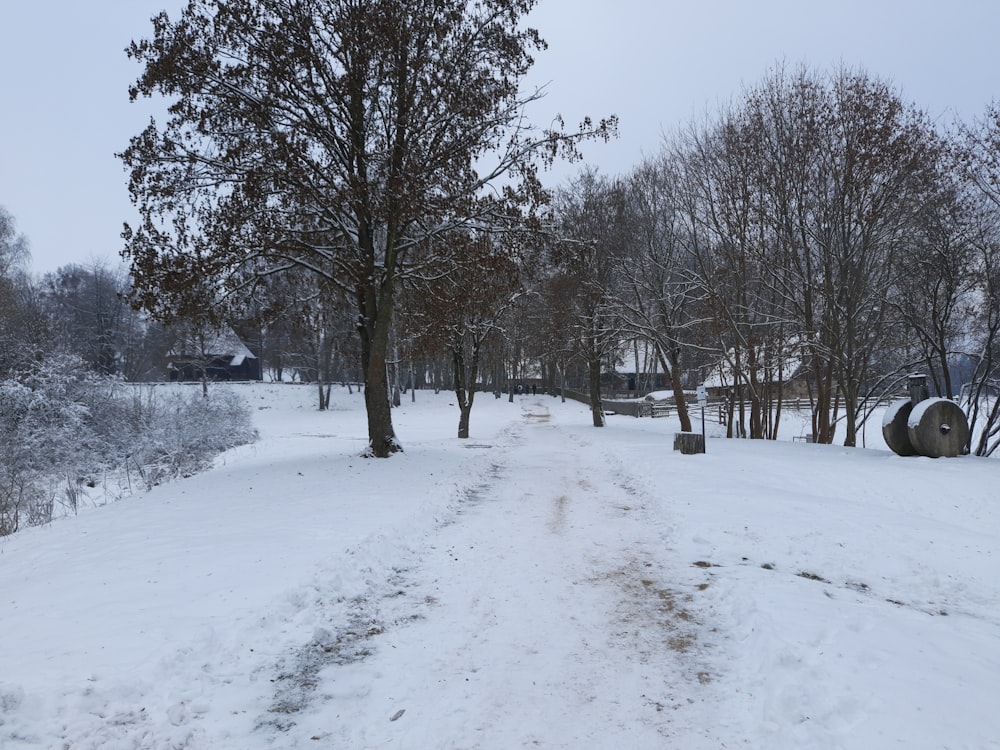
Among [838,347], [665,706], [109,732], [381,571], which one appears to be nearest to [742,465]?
[838,347]

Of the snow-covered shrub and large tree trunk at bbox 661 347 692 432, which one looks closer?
the snow-covered shrub

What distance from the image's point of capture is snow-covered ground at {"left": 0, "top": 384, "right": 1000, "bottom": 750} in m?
3.66

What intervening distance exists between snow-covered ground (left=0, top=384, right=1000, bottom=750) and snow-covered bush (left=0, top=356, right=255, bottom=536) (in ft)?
35.5

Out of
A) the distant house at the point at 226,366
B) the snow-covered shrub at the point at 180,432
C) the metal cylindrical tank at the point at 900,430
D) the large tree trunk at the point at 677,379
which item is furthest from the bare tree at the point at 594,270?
the distant house at the point at 226,366

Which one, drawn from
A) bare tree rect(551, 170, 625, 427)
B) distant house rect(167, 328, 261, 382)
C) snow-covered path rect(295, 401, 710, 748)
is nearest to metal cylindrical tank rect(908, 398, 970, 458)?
snow-covered path rect(295, 401, 710, 748)

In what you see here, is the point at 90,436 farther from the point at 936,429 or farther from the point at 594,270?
the point at 936,429

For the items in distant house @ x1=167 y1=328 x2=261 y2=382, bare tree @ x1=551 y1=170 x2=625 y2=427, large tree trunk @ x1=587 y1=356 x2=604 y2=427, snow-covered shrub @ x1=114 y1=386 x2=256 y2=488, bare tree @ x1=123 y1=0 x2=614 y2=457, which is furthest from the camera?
distant house @ x1=167 y1=328 x2=261 y2=382

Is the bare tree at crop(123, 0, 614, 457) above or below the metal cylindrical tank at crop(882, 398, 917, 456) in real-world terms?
above

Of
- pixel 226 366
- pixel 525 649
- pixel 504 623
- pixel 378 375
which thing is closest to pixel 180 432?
pixel 378 375

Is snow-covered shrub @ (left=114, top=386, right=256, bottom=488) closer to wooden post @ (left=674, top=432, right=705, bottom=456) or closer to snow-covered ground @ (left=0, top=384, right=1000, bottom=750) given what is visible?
snow-covered ground @ (left=0, top=384, right=1000, bottom=750)

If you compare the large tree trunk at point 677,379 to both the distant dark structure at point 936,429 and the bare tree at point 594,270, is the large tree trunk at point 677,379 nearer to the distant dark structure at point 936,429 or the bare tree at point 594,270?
the bare tree at point 594,270

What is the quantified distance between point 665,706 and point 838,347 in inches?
726

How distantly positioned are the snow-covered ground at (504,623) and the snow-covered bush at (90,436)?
1083cm

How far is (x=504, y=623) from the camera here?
209 inches
